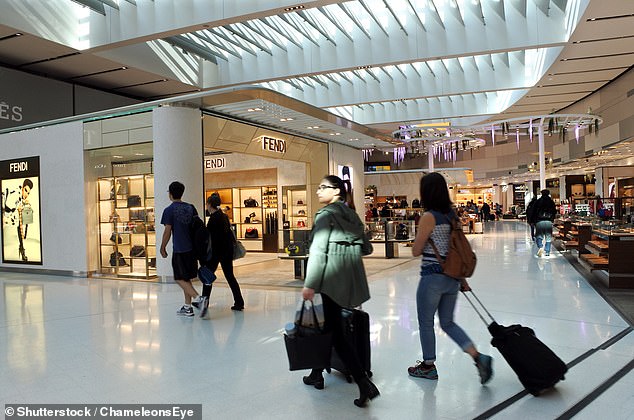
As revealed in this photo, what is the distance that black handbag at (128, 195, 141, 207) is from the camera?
9.73m

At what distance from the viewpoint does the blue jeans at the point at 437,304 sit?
336 centimetres

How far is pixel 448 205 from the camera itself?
3371mm

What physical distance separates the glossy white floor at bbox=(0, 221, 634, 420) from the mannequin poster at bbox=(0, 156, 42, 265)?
3.89 m

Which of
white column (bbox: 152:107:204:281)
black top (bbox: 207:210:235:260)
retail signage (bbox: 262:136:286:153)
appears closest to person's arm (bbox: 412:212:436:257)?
black top (bbox: 207:210:235:260)

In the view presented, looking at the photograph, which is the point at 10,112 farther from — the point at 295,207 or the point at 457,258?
the point at 457,258

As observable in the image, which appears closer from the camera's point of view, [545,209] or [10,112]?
[545,209]

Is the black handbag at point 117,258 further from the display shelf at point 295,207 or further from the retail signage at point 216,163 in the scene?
the retail signage at point 216,163

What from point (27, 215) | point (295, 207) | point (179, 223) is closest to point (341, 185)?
point (179, 223)

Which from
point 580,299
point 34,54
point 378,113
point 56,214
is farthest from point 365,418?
point 378,113

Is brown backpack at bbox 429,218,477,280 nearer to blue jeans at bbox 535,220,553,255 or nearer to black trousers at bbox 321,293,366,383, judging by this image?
black trousers at bbox 321,293,366,383

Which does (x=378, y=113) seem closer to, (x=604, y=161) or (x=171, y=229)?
(x=604, y=161)

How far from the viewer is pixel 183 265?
5.91 metres

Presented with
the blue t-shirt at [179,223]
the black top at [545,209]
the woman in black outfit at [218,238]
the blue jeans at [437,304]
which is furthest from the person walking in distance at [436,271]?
the black top at [545,209]

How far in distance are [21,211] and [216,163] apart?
19.8 feet
